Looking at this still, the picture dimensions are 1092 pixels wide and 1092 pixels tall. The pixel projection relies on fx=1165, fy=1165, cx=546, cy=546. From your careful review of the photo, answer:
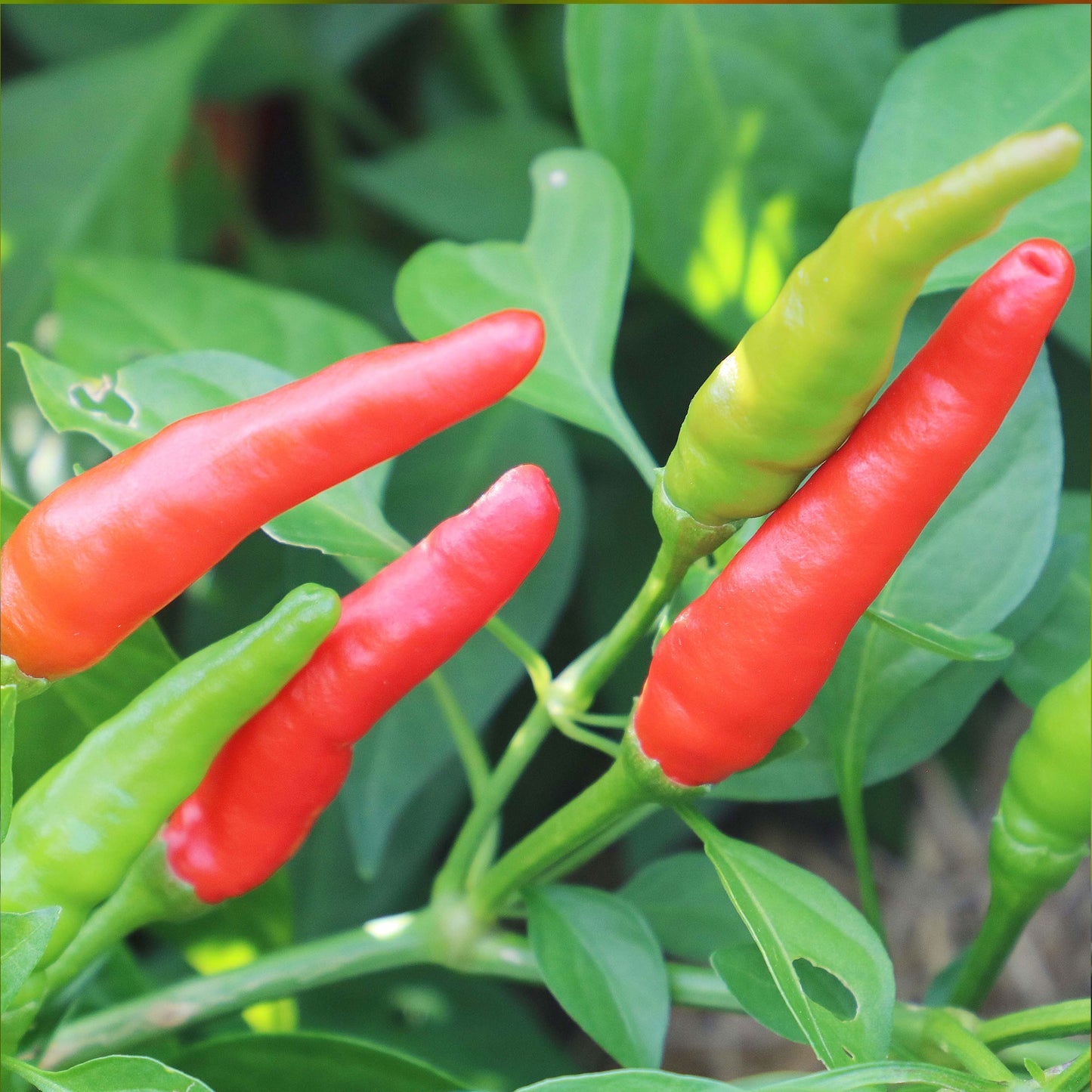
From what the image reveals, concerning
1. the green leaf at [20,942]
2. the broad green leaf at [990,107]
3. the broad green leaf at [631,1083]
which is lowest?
the broad green leaf at [631,1083]

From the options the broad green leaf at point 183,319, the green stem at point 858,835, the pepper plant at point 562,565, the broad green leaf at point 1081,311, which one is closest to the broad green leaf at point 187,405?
the pepper plant at point 562,565

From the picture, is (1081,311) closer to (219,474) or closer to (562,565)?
(562,565)

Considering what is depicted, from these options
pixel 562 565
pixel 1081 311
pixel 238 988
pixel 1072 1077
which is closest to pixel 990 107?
pixel 1081 311

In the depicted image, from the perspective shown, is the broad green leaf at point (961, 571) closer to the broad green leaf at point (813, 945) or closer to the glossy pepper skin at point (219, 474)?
Result: the broad green leaf at point (813, 945)

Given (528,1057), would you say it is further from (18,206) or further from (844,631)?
(18,206)

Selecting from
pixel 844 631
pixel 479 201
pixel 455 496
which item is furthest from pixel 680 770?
pixel 479 201

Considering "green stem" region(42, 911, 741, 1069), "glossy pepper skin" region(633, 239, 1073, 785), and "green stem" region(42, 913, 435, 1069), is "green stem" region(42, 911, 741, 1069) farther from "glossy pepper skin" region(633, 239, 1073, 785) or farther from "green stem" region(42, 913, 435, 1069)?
"glossy pepper skin" region(633, 239, 1073, 785)
